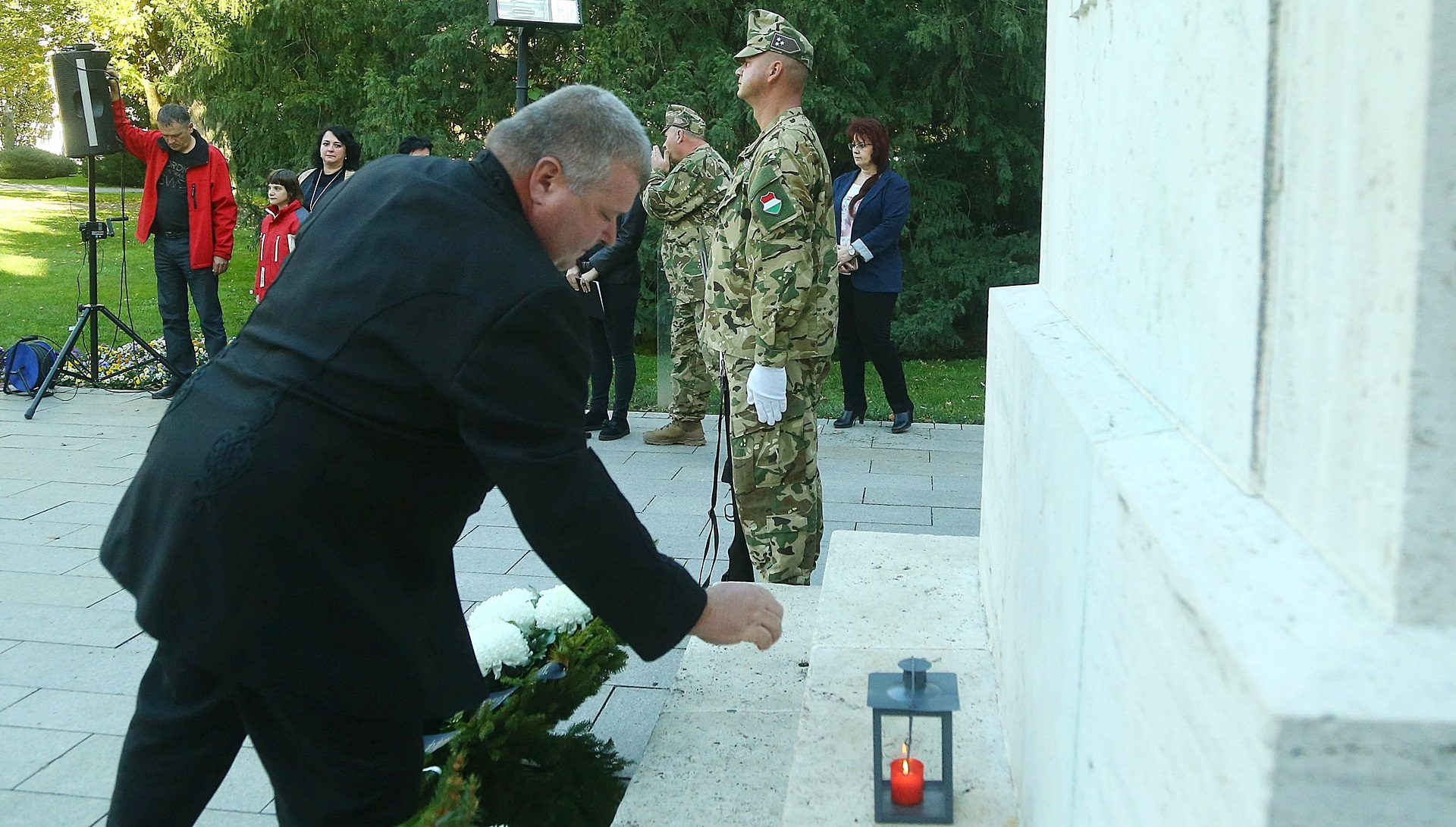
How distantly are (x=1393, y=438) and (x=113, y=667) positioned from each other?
425 centimetres

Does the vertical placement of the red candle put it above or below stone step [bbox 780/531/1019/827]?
above

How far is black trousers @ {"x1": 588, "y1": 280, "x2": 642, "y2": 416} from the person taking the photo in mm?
8070

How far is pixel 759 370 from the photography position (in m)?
4.51

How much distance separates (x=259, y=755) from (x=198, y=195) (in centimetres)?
785

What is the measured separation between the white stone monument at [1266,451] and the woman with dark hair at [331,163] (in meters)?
7.16

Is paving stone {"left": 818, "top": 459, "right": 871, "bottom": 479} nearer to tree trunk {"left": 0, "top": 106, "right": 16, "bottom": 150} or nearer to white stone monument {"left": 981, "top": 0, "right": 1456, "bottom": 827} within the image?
white stone monument {"left": 981, "top": 0, "right": 1456, "bottom": 827}

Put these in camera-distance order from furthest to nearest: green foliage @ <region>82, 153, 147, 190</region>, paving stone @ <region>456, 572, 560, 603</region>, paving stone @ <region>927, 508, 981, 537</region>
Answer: green foliage @ <region>82, 153, 147, 190</region>, paving stone @ <region>927, 508, 981, 537</region>, paving stone @ <region>456, 572, 560, 603</region>

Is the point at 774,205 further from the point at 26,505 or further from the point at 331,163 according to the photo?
the point at 331,163

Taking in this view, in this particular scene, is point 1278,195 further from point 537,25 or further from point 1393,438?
point 537,25

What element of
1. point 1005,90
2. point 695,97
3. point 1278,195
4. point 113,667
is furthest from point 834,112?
point 1278,195

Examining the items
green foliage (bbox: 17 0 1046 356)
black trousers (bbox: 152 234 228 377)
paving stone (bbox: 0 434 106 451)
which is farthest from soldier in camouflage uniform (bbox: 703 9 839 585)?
green foliage (bbox: 17 0 1046 356)

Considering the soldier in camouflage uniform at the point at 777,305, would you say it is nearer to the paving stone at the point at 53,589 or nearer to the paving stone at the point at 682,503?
the paving stone at the point at 682,503

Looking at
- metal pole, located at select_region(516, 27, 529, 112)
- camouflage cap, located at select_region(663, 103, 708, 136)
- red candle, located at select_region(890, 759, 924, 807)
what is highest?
metal pole, located at select_region(516, 27, 529, 112)

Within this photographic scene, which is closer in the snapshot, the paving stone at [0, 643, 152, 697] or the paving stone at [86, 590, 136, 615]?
the paving stone at [0, 643, 152, 697]
